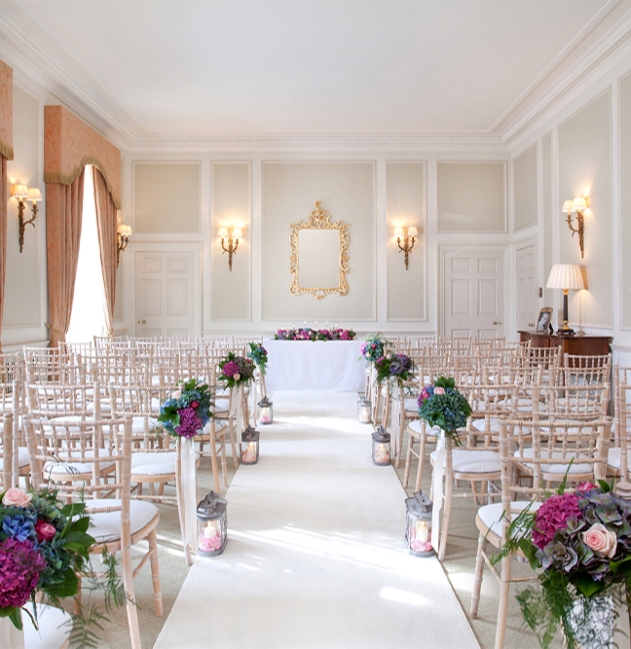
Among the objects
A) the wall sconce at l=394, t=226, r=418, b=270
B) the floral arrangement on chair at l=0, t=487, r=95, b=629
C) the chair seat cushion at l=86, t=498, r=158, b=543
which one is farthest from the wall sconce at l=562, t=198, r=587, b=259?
the floral arrangement on chair at l=0, t=487, r=95, b=629

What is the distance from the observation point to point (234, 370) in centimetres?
425

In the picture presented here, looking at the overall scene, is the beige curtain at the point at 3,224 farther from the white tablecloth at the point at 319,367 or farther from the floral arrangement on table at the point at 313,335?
the floral arrangement on table at the point at 313,335

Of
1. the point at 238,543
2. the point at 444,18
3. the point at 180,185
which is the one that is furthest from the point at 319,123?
the point at 238,543

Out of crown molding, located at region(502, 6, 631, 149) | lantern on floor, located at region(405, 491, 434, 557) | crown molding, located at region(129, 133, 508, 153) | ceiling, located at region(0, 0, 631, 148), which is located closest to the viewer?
lantern on floor, located at region(405, 491, 434, 557)

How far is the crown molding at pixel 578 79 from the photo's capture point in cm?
571

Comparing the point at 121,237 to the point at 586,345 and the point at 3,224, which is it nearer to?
the point at 3,224

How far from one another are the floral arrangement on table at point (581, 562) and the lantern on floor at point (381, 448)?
2.96 meters

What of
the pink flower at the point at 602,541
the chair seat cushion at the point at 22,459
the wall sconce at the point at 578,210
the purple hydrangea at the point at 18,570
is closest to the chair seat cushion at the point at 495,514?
the pink flower at the point at 602,541

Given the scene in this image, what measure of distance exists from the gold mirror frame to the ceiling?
153 centimetres

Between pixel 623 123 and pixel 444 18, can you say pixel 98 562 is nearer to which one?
pixel 444 18

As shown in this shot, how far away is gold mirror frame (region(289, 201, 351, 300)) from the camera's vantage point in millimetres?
9445

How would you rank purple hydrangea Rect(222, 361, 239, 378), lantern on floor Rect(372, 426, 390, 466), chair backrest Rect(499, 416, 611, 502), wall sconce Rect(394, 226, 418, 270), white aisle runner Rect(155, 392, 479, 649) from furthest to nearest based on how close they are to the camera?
wall sconce Rect(394, 226, 418, 270)
lantern on floor Rect(372, 426, 390, 466)
purple hydrangea Rect(222, 361, 239, 378)
white aisle runner Rect(155, 392, 479, 649)
chair backrest Rect(499, 416, 611, 502)

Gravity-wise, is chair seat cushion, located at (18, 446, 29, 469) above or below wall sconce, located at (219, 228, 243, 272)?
below

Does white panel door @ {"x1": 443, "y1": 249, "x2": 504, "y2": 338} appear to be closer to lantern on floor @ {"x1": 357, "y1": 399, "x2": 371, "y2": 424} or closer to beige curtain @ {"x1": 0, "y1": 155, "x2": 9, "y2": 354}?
lantern on floor @ {"x1": 357, "y1": 399, "x2": 371, "y2": 424}
